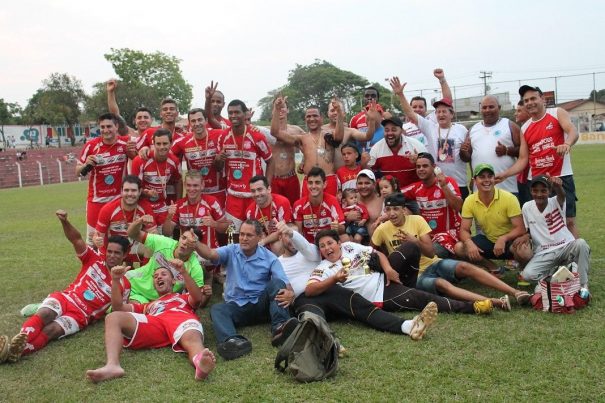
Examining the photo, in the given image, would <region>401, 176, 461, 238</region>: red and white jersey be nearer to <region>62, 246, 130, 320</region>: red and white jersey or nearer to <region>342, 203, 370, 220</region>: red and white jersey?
<region>342, 203, 370, 220</region>: red and white jersey

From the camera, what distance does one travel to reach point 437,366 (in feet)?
13.9

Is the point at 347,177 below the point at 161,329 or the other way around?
the other way around

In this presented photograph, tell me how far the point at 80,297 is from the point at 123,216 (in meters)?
1.29

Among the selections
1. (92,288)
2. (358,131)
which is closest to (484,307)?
(358,131)

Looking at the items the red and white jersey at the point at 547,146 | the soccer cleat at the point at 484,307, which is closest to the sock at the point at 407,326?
the soccer cleat at the point at 484,307

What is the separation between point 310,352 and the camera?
424cm

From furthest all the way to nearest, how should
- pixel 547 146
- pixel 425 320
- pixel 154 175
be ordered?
pixel 154 175 < pixel 547 146 < pixel 425 320

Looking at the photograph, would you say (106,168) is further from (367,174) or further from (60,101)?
(60,101)

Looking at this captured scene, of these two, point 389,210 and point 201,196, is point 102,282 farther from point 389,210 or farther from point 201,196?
point 389,210

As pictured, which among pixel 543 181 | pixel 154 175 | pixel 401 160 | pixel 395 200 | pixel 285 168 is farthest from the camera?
pixel 285 168

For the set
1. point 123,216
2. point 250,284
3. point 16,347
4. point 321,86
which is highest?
point 321,86

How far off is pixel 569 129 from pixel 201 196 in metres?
4.56

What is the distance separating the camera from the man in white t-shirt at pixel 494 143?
285 inches

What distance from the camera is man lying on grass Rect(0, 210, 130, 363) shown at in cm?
538
